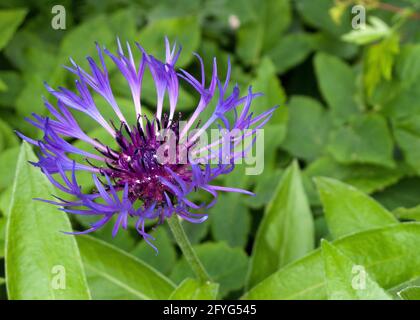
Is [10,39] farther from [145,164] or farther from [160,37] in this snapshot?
[145,164]

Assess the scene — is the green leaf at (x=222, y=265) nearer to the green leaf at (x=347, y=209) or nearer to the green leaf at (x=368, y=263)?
the green leaf at (x=368, y=263)

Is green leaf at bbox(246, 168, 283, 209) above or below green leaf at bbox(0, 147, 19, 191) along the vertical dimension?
below

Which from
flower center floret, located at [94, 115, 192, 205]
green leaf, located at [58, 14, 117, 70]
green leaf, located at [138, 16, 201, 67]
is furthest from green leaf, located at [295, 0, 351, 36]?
flower center floret, located at [94, 115, 192, 205]

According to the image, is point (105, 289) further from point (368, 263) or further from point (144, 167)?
point (368, 263)

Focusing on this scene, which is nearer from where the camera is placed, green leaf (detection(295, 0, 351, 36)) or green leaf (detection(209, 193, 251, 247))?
green leaf (detection(209, 193, 251, 247))

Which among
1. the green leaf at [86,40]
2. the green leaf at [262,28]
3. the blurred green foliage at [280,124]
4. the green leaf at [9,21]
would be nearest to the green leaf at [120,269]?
the blurred green foliage at [280,124]

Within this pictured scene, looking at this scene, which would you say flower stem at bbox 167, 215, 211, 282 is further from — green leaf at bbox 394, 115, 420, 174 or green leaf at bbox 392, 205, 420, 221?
green leaf at bbox 394, 115, 420, 174

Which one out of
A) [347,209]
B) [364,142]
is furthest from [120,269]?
[364,142]

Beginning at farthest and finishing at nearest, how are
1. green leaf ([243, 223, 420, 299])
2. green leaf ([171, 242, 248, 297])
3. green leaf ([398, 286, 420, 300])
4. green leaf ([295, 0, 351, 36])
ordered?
green leaf ([295, 0, 351, 36])
green leaf ([171, 242, 248, 297])
green leaf ([243, 223, 420, 299])
green leaf ([398, 286, 420, 300])
